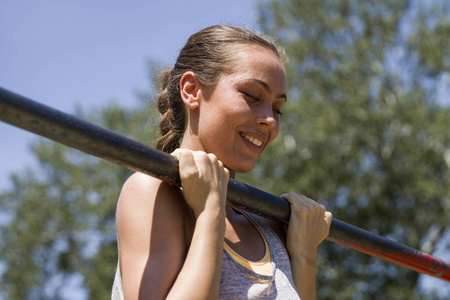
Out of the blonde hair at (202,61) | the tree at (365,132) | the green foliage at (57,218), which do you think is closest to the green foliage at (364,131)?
the tree at (365,132)

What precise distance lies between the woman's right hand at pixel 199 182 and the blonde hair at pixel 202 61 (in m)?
0.38

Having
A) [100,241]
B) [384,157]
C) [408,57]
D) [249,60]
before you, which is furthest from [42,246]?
[249,60]

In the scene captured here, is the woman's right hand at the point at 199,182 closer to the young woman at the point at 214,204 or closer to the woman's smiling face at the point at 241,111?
the young woman at the point at 214,204

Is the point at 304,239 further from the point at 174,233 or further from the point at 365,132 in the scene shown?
the point at 365,132

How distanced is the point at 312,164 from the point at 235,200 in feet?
47.9

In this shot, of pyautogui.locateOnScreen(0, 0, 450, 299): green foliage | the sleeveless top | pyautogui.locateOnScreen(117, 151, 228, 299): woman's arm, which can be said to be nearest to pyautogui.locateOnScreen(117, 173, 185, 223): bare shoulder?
pyautogui.locateOnScreen(117, 151, 228, 299): woman's arm

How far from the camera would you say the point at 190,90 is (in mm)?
1921

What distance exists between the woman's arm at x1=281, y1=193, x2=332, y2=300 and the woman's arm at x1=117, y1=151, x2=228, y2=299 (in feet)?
1.33

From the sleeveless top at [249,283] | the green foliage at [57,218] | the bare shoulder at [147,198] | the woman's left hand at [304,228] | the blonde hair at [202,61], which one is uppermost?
the green foliage at [57,218]

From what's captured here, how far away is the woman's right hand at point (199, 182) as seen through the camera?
1.52m

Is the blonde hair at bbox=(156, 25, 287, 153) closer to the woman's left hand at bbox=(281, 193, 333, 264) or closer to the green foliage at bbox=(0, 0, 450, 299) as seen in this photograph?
the woman's left hand at bbox=(281, 193, 333, 264)

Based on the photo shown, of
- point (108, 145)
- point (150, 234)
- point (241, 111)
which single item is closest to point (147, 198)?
point (150, 234)

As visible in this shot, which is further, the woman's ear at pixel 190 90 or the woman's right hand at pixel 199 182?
the woman's ear at pixel 190 90

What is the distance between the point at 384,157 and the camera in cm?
1647
